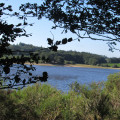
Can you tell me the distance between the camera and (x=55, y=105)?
15.7 ft

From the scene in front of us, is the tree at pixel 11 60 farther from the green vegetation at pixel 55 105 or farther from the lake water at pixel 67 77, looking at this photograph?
the green vegetation at pixel 55 105

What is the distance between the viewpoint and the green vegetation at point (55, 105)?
4.45m

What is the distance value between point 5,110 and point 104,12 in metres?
3.55

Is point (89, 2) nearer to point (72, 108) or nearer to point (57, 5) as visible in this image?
point (57, 5)

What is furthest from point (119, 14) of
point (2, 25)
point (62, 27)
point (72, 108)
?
point (72, 108)

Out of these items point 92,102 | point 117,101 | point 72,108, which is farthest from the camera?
point 117,101

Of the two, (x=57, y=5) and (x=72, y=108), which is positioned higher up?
(x=57, y=5)

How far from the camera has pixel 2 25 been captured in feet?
5.25

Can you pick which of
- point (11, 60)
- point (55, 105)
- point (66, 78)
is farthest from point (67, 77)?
point (11, 60)

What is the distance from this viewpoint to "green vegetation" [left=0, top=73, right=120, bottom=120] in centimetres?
445

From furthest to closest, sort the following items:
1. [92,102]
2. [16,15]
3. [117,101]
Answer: [117,101] → [92,102] → [16,15]

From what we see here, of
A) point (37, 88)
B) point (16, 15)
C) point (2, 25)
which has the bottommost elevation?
point (37, 88)

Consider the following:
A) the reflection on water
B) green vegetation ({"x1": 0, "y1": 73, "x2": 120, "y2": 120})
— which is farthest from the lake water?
green vegetation ({"x1": 0, "y1": 73, "x2": 120, "y2": 120})

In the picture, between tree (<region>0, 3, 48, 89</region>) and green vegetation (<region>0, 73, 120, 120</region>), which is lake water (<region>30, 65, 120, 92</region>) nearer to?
tree (<region>0, 3, 48, 89</region>)
